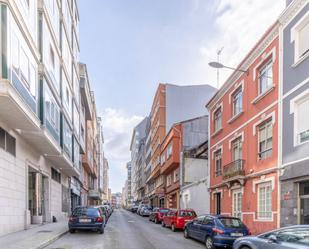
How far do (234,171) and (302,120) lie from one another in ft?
21.4

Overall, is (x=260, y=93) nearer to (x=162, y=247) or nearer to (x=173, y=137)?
(x=162, y=247)

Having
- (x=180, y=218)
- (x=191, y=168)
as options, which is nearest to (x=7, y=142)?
(x=180, y=218)

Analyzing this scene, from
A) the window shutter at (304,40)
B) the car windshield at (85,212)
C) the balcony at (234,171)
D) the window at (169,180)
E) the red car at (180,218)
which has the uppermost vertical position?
the window shutter at (304,40)

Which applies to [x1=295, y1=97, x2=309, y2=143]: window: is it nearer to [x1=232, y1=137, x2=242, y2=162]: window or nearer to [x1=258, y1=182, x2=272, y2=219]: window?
[x1=258, y1=182, x2=272, y2=219]: window

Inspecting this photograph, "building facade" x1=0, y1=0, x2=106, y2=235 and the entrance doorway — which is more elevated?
"building facade" x1=0, y1=0, x2=106, y2=235

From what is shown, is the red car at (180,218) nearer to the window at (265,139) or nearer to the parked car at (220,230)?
the parked car at (220,230)

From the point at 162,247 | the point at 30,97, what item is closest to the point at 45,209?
the point at 30,97

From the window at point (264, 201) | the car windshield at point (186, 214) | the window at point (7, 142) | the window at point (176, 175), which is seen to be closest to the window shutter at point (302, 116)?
the window at point (264, 201)

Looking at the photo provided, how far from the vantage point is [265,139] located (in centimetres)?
1675

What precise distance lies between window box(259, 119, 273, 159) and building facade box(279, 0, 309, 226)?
1.37 m

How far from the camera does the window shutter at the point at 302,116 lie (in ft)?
43.5

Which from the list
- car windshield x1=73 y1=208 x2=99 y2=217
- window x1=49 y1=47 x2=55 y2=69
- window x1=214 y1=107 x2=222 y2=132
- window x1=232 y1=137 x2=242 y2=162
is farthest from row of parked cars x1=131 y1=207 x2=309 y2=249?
window x1=49 y1=47 x2=55 y2=69

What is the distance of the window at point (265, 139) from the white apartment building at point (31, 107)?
1074cm

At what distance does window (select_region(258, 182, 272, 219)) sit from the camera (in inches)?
618
